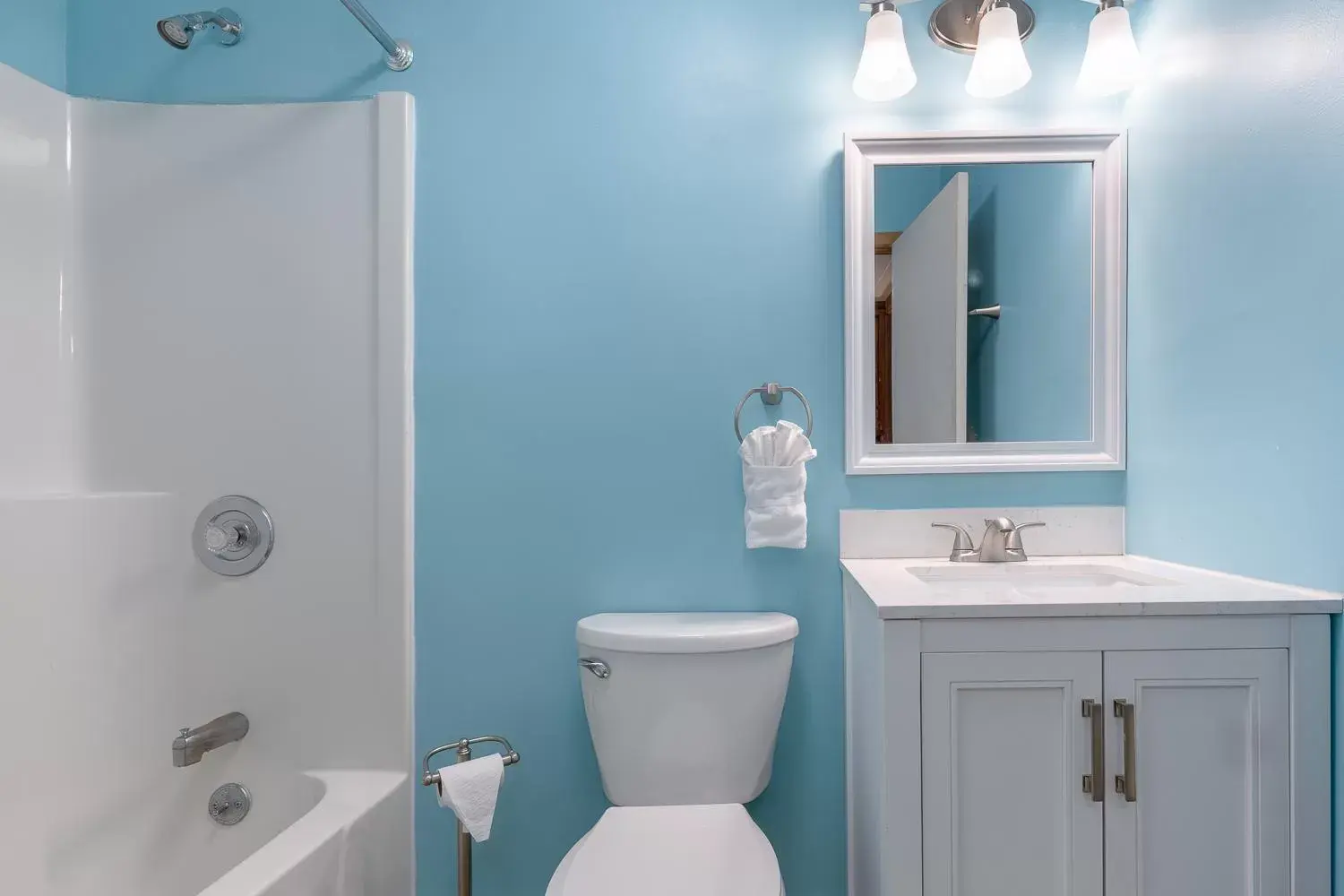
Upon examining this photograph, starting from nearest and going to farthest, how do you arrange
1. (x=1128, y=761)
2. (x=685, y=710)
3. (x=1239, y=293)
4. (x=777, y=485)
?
(x=1128, y=761), (x=1239, y=293), (x=685, y=710), (x=777, y=485)

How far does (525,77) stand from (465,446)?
80 cm

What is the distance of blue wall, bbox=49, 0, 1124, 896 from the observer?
1.54m

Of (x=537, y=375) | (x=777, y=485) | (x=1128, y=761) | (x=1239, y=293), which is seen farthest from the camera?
(x=537, y=375)

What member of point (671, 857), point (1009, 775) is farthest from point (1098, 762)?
point (671, 857)

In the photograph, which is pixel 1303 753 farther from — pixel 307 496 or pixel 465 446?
pixel 307 496

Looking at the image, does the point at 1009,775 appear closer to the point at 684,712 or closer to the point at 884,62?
the point at 684,712

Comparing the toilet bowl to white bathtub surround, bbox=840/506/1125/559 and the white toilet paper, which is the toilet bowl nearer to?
the white toilet paper

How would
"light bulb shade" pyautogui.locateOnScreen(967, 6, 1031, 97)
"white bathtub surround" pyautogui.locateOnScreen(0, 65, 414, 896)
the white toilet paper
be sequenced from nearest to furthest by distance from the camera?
the white toilet paper < "light bulb shade" pyautogui.locateOnScreen(967, 6, 1031, 97) < "white bathtub surround" pyautogui.locateOnScreen(0, 65, 414, 896)

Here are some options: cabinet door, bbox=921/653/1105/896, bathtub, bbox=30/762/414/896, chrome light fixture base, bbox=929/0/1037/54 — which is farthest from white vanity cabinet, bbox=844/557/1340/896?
chrome light fixture base, bbox=929/0/1037/54

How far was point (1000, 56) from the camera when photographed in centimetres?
139

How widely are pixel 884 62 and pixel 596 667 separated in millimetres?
1297

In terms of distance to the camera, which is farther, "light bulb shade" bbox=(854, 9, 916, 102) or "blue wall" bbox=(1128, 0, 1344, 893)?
"light bulb shade" bbox=(854, 9, 916, 102)


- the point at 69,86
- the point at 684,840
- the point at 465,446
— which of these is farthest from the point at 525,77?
the point at 684,840

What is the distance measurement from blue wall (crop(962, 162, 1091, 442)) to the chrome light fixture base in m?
0.26
